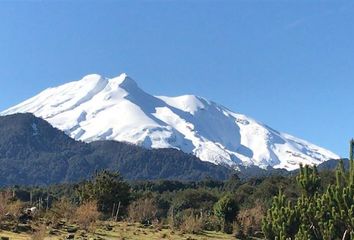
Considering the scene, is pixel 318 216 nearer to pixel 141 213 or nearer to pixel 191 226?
pixel 191 226

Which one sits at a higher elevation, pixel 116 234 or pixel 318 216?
pixel 318 216

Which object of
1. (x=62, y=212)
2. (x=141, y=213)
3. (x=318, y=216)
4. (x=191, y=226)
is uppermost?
(x=141, y=213)

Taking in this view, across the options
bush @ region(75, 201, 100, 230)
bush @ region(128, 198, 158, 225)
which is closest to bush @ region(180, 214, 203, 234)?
bush @ region(128, 198, 158, 225)

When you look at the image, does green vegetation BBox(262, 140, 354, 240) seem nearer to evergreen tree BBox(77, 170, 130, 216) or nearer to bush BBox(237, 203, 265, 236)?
bush BBox(237, 203, 265, 236)

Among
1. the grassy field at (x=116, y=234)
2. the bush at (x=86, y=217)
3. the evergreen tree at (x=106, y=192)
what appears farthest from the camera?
the evergreen tree at (x=106, y=192)

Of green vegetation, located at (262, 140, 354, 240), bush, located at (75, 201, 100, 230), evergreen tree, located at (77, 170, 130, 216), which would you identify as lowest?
bush, located at (75, 201, 100, 230)

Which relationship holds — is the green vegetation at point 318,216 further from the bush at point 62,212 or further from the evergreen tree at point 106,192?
the evergreen tree at point 106,192

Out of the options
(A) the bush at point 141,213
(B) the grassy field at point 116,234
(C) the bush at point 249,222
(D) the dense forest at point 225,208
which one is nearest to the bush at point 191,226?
(D) the dense forest at point 225,208

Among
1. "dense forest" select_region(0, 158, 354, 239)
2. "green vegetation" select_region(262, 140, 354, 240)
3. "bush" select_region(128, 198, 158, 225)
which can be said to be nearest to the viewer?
"green vegetation" select_region(262, 140, 354, 240)

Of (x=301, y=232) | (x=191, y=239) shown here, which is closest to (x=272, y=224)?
(x=301, y=232)

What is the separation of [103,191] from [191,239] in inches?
536

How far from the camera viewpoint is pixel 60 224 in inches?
1241

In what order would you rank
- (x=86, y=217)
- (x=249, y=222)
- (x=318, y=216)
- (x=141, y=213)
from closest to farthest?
(x=318, y=216) → (x=86, y=217) → (x=249, y=222) → (x=141, y=213)

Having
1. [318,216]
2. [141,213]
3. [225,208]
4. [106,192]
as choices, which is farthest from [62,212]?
[318,216]
